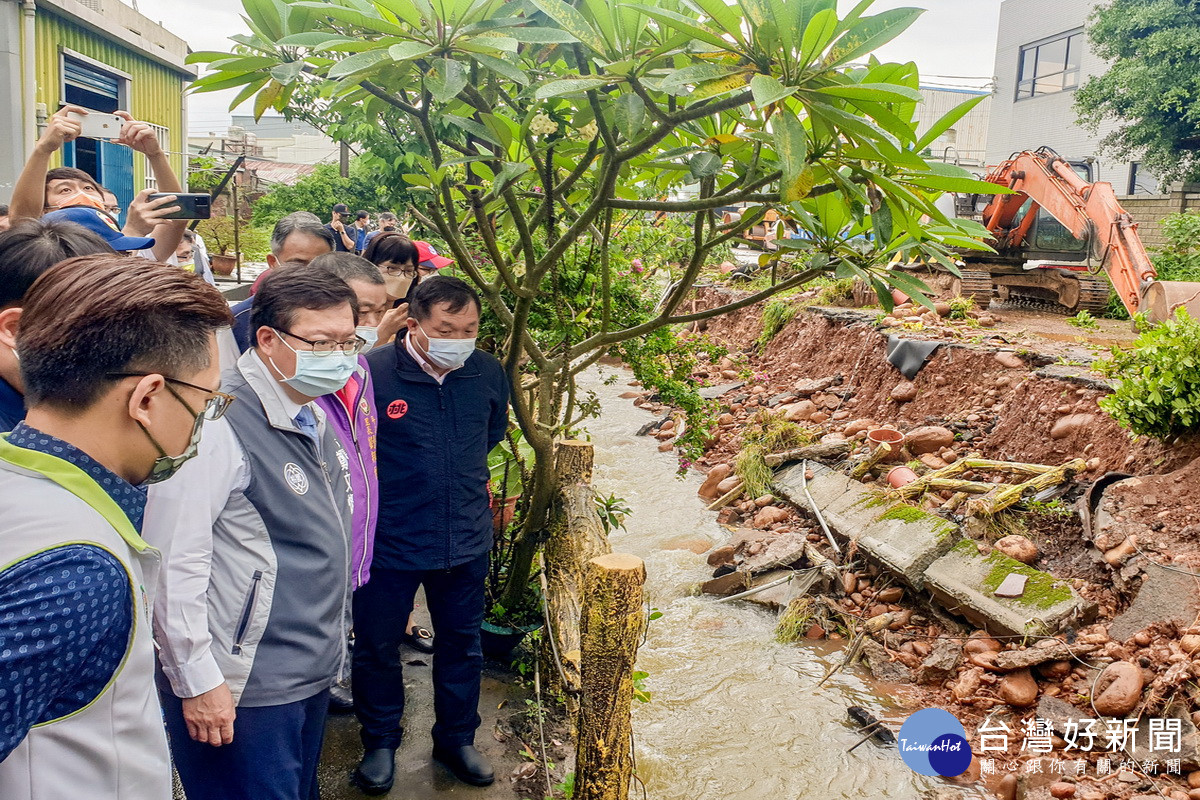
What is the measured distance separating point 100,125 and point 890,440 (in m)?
6.02

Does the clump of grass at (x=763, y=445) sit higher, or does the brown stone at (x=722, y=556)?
the clump of grass at (x=763, y=445)

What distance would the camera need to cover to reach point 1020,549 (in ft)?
17.3

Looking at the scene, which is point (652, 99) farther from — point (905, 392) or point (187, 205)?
point (905, 392)

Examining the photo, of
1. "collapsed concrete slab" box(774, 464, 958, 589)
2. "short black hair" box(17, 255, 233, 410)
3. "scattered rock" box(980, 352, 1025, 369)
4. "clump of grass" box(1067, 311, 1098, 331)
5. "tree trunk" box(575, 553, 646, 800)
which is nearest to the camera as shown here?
"short black hair" box(17, 255, 233, 410)

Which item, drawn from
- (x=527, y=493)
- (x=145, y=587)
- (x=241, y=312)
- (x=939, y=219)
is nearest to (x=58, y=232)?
(x=241, y=312)

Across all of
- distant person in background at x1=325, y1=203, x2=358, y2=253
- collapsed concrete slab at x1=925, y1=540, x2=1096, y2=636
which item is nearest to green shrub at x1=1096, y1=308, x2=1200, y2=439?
collapsed concrete slab at x1=925, y1=540, x2=1096, y2=636

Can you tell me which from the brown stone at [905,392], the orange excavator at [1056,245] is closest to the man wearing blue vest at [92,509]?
the brown stone at [905,392]

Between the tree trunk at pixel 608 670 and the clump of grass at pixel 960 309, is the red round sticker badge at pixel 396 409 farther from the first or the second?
the clump of grass at pixel 960 309

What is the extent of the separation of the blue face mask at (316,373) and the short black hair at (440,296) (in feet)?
2.18

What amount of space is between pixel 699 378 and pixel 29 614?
423cm

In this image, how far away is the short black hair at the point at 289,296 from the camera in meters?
2.20

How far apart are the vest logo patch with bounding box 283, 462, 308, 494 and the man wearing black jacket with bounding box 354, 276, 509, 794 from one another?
2.52 feet

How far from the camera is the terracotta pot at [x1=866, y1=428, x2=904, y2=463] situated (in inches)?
280

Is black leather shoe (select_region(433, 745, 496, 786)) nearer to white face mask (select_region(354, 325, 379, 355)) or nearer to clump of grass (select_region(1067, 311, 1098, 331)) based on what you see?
white face mask (select_region(354, 325, 379, 355))
